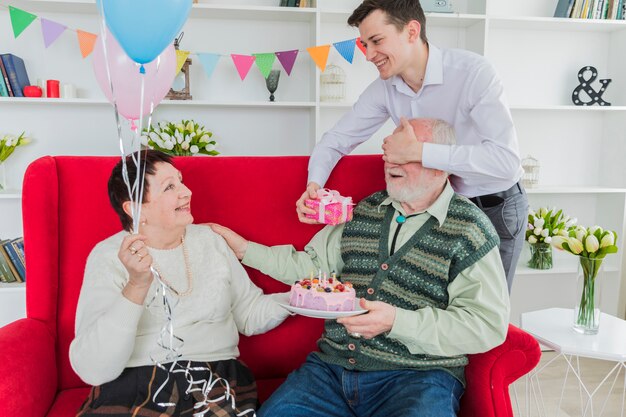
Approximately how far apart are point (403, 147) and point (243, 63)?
1.88 meters

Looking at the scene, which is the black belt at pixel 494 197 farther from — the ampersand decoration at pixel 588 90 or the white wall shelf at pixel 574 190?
the ampersand decoration at pixel 588 90

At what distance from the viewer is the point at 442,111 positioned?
195 centimetres

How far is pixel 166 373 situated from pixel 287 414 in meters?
0.34

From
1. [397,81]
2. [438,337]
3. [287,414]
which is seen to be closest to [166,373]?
[287,414]

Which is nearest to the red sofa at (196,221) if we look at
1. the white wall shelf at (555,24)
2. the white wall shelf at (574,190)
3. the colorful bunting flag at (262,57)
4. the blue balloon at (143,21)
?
the blue balloon at (143,21)

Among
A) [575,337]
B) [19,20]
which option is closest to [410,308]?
[575,337]

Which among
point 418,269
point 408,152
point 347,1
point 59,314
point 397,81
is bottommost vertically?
point 59,314

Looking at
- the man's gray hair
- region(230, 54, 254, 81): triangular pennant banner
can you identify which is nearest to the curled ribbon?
the man's gray hair

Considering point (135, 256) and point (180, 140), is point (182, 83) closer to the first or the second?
point (180, 140)

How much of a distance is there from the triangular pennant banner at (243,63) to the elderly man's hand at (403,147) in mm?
1786

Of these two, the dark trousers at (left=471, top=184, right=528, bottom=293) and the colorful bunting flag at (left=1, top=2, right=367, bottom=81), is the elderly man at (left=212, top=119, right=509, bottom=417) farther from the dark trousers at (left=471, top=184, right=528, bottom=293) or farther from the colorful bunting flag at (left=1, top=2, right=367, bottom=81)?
the colorful bunting flag at (left=1, top=2, right=367, bottom=81)

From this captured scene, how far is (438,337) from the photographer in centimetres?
145

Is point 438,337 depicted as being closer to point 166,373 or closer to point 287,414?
point 287,414

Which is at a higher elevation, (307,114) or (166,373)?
(307,114)
